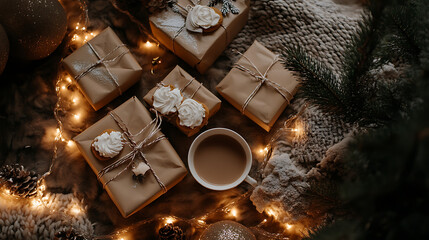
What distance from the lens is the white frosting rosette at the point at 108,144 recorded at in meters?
1.37

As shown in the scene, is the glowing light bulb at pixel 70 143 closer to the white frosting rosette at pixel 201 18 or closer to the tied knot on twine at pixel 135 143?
the tied knot on twine at pixel 135 143

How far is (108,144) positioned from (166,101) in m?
0.28

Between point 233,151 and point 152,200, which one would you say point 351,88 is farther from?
point 152,200

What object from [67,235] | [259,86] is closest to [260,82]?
[259,86]

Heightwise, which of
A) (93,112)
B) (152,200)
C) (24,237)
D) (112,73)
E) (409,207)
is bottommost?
(24,237)

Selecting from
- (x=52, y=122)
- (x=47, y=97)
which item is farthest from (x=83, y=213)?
(x=47, y=97)

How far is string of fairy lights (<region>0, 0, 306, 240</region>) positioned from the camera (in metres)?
1.42

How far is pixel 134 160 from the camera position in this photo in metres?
1.42

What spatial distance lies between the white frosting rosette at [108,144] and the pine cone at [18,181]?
284 millimetres

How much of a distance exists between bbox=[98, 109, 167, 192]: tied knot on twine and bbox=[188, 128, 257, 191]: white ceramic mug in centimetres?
13

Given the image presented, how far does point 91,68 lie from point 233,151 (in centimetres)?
69

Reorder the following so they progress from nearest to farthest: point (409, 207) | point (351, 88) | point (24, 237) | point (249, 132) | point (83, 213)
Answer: point (409, 207)
point (351, 88)
point (24, 237)
point (83, 213)
point (249, 132)

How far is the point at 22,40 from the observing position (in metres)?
1.41

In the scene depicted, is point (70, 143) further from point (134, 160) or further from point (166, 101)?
point (166, 101)
